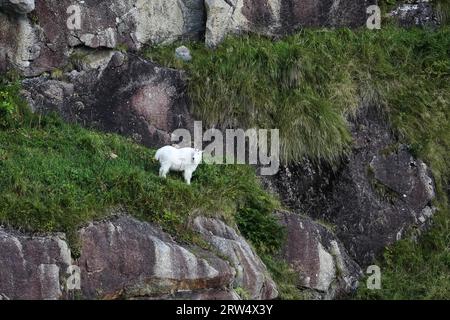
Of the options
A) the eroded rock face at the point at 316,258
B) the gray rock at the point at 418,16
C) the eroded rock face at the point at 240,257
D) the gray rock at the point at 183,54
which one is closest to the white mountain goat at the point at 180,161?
the eroded rock face at the point at 240,257

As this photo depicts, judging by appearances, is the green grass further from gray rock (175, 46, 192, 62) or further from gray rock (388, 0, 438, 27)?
gray rock (388, 0, 438, 27)

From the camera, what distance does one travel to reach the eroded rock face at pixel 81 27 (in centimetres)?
1448

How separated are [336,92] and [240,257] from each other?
394 cm

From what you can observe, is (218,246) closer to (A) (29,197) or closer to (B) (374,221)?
(A) (29,197)

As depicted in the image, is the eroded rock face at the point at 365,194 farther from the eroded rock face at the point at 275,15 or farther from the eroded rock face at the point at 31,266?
the eroded rock face at the point at 31,266

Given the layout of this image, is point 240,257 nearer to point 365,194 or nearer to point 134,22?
point 365,194

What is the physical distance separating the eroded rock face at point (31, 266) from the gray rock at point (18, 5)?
4538mm

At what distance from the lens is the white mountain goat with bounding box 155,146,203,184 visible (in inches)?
499

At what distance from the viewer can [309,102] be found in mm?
14617

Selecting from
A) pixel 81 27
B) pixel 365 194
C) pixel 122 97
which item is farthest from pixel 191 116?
pixel 365 194

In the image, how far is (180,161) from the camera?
12.7m

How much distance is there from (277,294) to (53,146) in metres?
3.54

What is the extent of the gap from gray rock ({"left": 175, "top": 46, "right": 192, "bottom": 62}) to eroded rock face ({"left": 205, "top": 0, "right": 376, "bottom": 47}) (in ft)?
1.47
